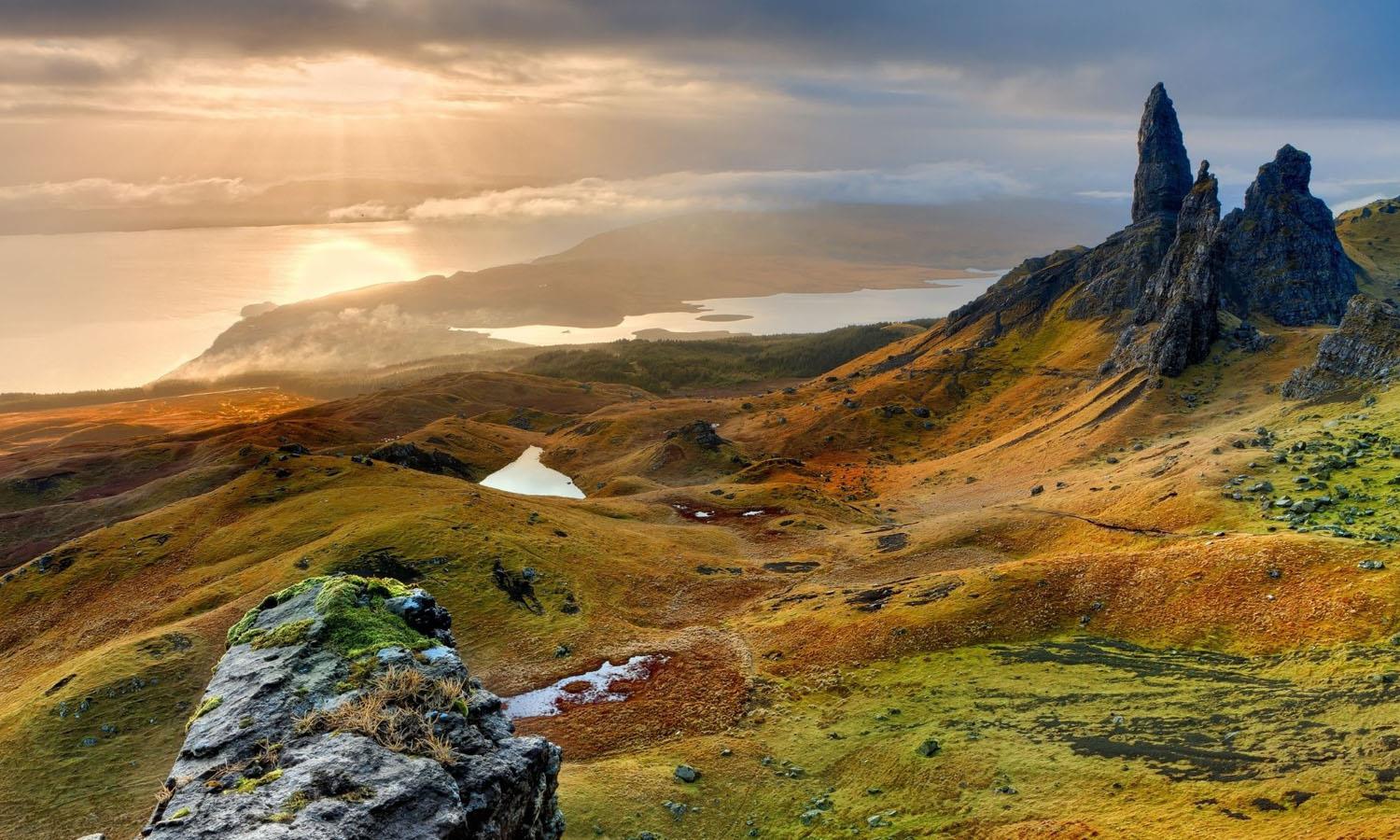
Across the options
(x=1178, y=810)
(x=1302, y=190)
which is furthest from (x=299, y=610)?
(x=1302, y=190)

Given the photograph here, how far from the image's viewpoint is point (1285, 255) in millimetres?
174375

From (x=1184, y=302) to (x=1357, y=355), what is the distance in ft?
137

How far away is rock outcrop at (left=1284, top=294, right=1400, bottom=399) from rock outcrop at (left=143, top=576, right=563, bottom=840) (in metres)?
93.8

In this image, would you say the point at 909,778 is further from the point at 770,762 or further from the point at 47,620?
the point at 47,620

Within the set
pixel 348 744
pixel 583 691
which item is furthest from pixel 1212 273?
pixel 348 744

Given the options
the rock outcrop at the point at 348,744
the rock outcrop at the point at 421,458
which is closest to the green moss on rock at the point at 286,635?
the rock outcrop at the point at 348,744

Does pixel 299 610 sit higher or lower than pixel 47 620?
higher

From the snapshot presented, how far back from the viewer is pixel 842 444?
156000mm

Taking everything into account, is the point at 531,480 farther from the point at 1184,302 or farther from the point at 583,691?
the point at 1184,302

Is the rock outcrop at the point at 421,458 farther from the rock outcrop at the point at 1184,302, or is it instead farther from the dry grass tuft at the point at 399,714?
the rock outcrop at the point at 1184,302

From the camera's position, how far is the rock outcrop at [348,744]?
44.4 feet

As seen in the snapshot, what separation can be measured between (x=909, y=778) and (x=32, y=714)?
171ft

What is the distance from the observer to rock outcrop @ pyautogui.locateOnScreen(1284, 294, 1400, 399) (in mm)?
78625

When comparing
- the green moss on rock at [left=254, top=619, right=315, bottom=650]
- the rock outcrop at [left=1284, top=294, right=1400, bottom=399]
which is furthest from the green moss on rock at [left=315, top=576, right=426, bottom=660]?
the rock outcrop at [left=1284, top=294, right=1400, bottom=399]
